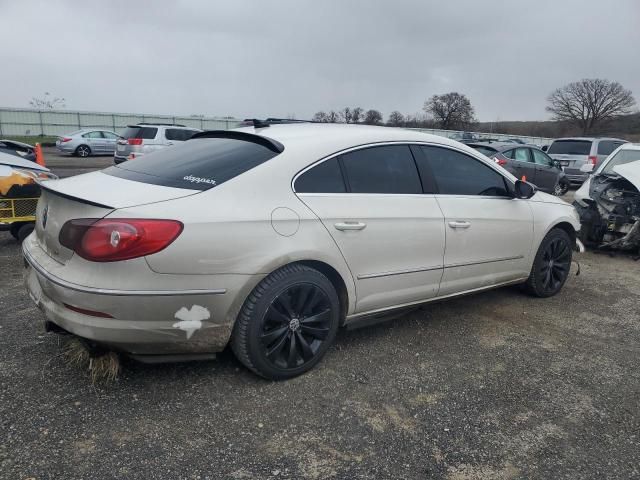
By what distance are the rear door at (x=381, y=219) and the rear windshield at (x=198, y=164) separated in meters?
0.36

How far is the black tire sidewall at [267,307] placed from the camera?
8.93ft

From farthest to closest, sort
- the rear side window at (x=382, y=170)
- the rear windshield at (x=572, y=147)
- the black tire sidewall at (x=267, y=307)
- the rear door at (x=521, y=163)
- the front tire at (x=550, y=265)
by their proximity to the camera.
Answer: the rear windshield at (x=572, y=147)
the rear door at (x=521, y=163)
the front tire at (x=550, y=265)
the rear side window at (x=382, y=170)
the black tire sidewall at (x=267, y=307)

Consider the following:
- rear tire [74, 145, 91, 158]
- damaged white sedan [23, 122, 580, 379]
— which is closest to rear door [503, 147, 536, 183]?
damaged white sedan [23, 122, 580, 379]

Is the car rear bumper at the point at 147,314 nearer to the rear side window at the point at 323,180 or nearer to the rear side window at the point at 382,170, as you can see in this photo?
the rear side window at the point at 323,180

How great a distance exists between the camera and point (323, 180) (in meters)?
3.07

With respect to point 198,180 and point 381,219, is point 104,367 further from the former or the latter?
point 381,219

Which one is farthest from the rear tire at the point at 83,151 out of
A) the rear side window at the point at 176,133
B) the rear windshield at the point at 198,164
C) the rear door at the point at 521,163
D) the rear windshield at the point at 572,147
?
the rear windshield at the point at 198,164

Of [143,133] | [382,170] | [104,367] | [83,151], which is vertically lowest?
[83,151]

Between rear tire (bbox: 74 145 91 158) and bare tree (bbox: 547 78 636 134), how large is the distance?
191ft

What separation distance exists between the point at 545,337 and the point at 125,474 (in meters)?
3.11

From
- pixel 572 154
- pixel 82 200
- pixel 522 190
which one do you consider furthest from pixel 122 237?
pixel 572 154

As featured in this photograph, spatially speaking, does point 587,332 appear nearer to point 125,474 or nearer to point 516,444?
point 516,444

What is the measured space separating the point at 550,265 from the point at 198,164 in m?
3.45

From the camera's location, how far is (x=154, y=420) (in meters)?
2.54
